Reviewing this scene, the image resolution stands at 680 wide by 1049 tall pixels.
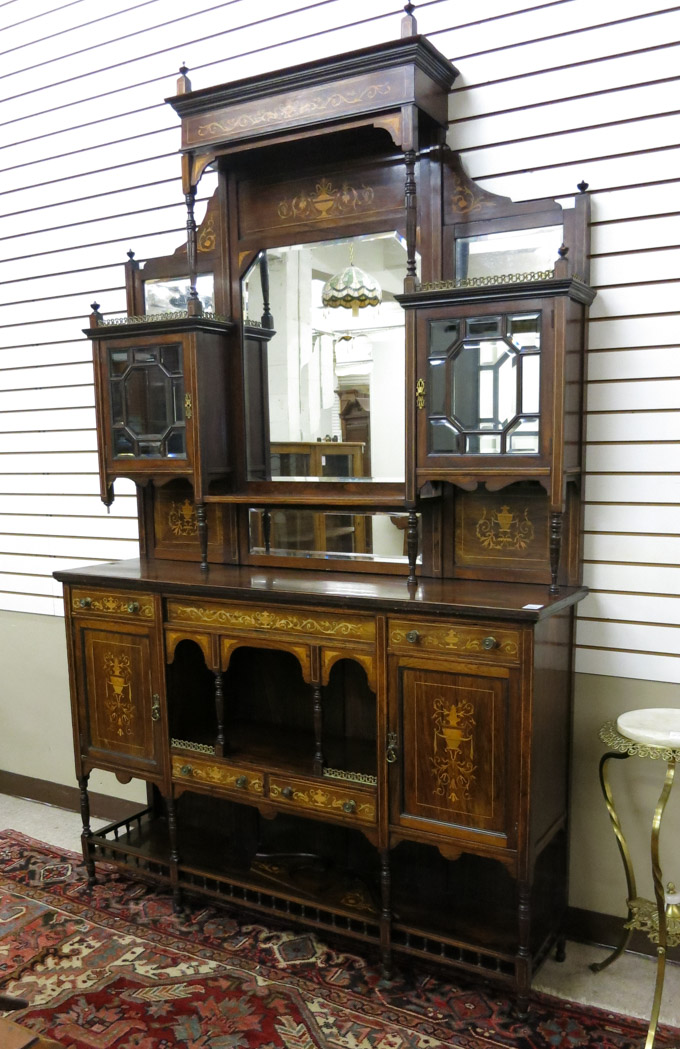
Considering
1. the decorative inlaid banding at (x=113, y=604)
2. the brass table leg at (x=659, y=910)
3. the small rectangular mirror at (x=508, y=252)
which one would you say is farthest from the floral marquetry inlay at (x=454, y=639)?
the small rectangular mirror at (x=508, y=252)

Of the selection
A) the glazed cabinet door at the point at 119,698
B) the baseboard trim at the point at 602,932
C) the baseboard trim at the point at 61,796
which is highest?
the glazed cabinet door at the point at 119,698

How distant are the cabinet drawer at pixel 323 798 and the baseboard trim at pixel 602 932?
2.96 feet

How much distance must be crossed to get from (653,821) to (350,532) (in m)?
1.45

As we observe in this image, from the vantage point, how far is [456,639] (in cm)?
259

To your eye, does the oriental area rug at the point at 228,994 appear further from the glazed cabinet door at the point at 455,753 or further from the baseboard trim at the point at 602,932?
the glazed cabinet door at the point at 455,753

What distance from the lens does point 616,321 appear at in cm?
283

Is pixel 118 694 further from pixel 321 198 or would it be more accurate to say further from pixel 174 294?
pixel 321 198

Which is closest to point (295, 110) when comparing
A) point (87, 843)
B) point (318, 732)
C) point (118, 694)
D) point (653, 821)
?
point (318, 732)

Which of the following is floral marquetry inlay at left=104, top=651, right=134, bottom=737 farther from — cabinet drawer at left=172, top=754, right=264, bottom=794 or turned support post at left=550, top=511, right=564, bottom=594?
turned support post at left=550, top=511, right=564, bottom=594

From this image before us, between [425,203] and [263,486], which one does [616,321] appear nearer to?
[425,203]

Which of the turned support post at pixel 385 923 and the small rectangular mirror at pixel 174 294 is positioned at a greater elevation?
the small rectangular mirror at pixel 174 294

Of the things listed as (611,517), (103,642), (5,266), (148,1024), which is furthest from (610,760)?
(5,266)

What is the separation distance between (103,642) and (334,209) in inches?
76.7

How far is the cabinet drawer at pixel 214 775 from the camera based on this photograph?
3.08 m
